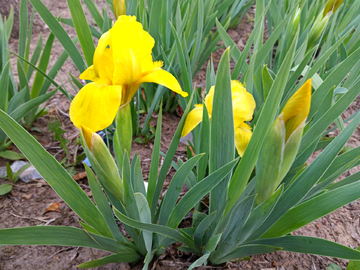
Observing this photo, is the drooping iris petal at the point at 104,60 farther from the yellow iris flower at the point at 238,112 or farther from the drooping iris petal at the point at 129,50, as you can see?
the yellow iris flower at the point at 238,112

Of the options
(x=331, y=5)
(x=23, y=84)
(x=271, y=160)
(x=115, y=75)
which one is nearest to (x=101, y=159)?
(x=115, y=75)

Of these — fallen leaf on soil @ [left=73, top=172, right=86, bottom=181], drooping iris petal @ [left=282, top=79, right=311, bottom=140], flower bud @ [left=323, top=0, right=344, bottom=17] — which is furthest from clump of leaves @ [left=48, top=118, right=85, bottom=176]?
flower bud @ [left=323, top=0, right=344, bottom=17]

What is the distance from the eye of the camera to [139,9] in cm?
120

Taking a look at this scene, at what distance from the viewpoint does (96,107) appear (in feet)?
1.86

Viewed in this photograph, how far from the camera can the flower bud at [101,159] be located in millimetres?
556

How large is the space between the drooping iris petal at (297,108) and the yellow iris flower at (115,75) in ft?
0.86

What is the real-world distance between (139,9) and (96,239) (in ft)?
3.24

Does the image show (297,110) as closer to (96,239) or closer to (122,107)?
(122,107)

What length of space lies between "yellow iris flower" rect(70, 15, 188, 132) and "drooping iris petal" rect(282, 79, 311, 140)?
0.26 metres

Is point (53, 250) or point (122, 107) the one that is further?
point (53, 250)

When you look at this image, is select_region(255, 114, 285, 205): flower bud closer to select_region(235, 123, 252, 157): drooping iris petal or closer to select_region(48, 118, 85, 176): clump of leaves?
select_region(235, 123, 252, 157): drooping iris petal

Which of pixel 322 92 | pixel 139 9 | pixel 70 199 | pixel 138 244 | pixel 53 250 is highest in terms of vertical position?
pixel 139 9

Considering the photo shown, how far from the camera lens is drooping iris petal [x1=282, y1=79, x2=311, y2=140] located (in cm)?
45

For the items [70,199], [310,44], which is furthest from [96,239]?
[310,44]
